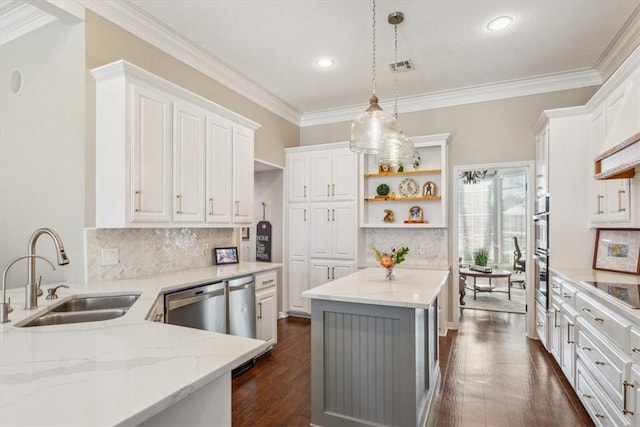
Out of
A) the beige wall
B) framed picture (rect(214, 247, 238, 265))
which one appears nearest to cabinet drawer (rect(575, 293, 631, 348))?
framed picture (rect(214, 247, 238, 265))

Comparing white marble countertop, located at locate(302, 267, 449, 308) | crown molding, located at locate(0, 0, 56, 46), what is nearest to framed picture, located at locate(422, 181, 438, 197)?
white marble countertop, located at locate(302, 267, 449, 308)

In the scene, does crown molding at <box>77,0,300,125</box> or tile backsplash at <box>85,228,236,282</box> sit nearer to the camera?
tile backsplash at <box>85,228,236,282</box>

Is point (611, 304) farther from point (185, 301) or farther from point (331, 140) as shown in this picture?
point (331, 140)

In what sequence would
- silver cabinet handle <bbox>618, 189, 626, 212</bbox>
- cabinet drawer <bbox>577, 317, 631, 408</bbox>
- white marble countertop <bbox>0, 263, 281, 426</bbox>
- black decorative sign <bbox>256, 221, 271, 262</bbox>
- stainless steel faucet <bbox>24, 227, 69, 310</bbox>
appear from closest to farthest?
white marble countertop <bbox>0, 263, 281, 426</bbox>
stainless steel faucet <bbox>24, 227, 69, 310</bbox>
cabinet drawer <bbox>577, 317, 631, 408</bbox>
silver cabinet handle <bbox>618, 189, 626, 212</bbox>
black decorative sign <bbox>256, 221, 271, 262</bbox>

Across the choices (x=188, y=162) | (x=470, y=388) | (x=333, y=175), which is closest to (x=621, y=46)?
(x=333, y=175)

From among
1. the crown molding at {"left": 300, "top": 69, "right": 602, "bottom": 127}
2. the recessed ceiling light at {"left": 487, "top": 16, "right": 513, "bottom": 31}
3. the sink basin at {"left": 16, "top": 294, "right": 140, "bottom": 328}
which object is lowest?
the sink basin at {"left": 16, "top": 294, "right": 140, "bottom": 328}

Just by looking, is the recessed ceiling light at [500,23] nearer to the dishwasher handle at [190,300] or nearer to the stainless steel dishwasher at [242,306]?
the stainless steel dishwasher at [242,306]

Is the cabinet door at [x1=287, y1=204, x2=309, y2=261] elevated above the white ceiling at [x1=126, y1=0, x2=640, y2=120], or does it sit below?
below

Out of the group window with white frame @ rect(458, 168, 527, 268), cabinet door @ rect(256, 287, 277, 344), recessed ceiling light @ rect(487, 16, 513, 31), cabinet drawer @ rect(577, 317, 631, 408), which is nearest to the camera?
cabinet drawer @ rect(577, 317, 631, 408)

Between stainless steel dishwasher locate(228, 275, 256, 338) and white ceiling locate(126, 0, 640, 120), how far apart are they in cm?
230

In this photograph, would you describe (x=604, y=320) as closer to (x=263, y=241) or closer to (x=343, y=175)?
(x=343, y=175)

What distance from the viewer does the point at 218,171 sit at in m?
3.46

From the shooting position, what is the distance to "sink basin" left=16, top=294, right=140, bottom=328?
Result: 6.01 ft

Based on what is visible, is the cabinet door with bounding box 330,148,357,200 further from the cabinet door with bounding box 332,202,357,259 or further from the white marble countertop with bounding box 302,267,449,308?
the white marble countertop with bounding box 302,267,449,308
